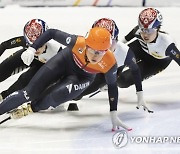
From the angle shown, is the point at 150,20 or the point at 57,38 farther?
the point at 150,20

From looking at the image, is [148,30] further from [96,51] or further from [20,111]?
[20,111]

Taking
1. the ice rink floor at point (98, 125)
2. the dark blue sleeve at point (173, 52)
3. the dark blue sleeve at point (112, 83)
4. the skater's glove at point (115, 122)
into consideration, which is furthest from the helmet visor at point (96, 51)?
the dark blue sleeve at point (173, 52)

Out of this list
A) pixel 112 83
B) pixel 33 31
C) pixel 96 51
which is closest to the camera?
pixel 96 51

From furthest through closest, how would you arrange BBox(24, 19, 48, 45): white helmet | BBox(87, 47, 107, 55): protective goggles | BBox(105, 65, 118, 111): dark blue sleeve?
1. BBox(24, 19, 48, 45): white helmet
2. BBox(105, 65, 118, 111): dark blue sleeve
3. BBox(87, 47, 107, 55): protective goggles

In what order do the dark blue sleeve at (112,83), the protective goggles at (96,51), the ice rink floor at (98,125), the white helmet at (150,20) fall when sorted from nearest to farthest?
the ice rink floor at (98,125), the protective goggles at (96,51), the dark blue sleeve at (112,83), the white helmet at (150,20)

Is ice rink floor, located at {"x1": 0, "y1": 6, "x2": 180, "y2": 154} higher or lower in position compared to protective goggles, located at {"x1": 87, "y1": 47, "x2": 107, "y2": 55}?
lower

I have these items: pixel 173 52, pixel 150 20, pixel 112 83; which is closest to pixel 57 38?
pixel 112 83

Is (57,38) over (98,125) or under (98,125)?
over

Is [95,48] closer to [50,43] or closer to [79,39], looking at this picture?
[79,39]

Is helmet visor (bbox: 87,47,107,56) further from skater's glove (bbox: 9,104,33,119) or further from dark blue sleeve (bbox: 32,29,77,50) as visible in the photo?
skater's glove (bbox: 9,104,33,119)

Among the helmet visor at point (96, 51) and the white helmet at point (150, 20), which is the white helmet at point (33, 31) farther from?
the white helmet at point (150, 20)

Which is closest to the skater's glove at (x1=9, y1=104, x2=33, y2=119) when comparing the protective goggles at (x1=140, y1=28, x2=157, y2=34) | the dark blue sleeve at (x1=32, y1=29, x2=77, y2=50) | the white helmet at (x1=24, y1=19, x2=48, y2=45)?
the dark blue sleeve at (x1=32, y1=29, x2=77, y2=50)

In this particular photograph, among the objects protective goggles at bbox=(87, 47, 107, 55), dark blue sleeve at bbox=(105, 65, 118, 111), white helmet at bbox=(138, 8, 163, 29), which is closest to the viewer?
protective goggles at bbox=(87, 47, 107, 55)

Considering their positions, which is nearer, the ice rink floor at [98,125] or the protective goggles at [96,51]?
the ice rink floor at [98,125]
